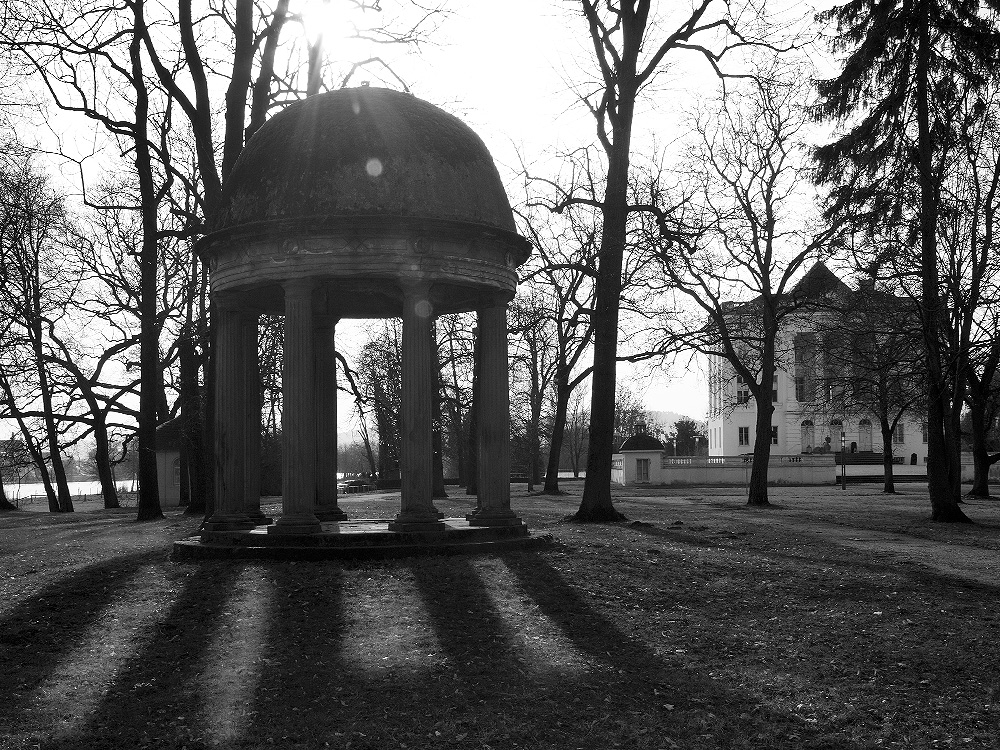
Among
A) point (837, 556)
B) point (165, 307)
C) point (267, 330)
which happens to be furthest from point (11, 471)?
point (837, 556)

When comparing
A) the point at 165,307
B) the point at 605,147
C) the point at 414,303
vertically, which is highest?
the point at 605,147

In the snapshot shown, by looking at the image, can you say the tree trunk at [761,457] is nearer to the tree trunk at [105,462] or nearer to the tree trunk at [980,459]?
the tree trunk at [980,459]

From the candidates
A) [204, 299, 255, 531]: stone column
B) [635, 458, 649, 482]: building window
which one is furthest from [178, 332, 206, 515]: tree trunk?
[635, 458, 649, 482]: building window

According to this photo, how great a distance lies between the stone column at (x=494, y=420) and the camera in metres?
17.1

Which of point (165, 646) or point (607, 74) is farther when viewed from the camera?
point (607, 74)

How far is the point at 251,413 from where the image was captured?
17.4 m

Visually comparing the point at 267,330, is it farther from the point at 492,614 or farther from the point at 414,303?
the point at 492,614

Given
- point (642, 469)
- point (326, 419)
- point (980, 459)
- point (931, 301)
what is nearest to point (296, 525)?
point (326, 419)

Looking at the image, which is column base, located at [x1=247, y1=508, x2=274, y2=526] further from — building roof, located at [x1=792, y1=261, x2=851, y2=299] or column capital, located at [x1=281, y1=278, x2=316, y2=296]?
building roof, located at [x1=792, y1=261, x2=851, y2=299]

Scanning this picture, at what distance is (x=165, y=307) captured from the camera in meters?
32.4

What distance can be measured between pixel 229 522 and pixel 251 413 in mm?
1866

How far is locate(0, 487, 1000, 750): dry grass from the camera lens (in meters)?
7.94

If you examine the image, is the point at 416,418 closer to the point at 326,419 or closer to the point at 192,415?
the point at 326,419

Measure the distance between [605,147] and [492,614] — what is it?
52.5 ft
